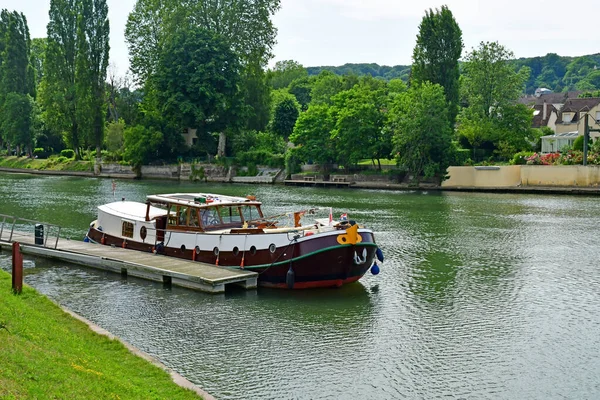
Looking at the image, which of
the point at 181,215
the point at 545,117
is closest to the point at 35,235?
the point at 181,215

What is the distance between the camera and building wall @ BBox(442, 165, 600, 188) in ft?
221

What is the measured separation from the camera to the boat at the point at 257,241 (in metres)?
24.7

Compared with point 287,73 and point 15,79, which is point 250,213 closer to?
point 15,79

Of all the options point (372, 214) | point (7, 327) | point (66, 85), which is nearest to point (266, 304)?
point (7, 327)

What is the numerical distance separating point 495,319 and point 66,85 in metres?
93.0

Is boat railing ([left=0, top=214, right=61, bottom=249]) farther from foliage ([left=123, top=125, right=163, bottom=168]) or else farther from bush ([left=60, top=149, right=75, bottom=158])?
bush ([left=60, top=149, right=75, bottom=158])

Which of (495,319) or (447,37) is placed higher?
(447,37)

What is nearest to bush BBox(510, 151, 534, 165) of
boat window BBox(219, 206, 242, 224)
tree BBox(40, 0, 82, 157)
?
boat window BBox(219, 206, 242, 224)

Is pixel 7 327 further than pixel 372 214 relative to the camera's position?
No

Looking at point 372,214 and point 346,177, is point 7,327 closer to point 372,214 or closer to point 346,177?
point 372,214

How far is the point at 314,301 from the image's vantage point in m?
23.7

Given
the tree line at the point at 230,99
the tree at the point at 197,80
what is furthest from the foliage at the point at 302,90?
the tree at the point at 197,80

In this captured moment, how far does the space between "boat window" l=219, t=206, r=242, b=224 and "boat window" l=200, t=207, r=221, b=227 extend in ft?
0.76

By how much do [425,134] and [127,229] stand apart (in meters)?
48.5
